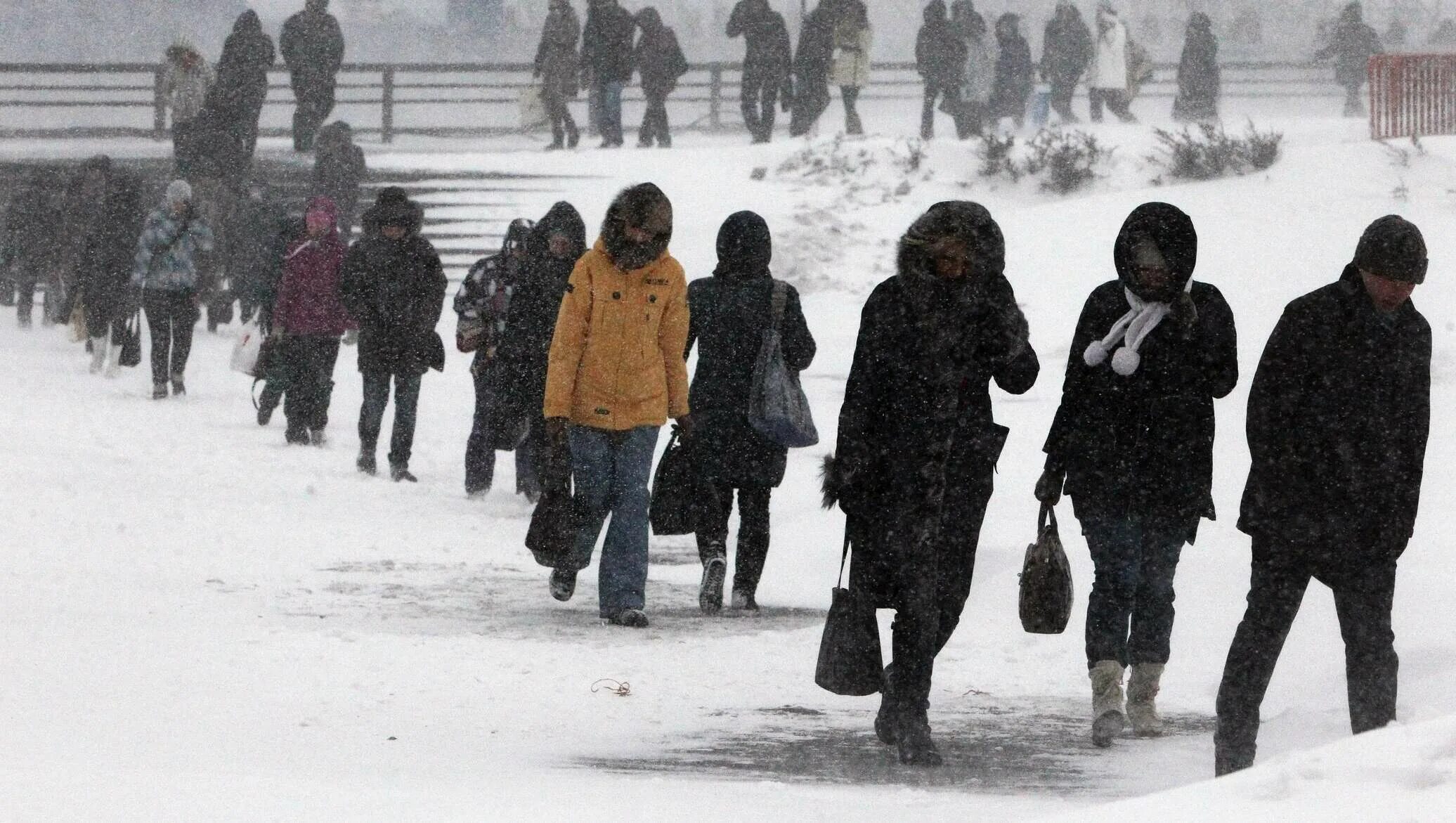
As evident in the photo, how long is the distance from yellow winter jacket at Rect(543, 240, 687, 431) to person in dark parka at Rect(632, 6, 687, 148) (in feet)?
62.7

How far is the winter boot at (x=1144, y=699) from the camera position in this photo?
666 cm

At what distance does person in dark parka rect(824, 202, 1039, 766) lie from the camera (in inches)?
244

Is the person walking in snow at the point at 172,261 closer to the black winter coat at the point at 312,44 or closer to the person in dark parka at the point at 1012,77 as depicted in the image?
the black winter coat at the point at 312,44

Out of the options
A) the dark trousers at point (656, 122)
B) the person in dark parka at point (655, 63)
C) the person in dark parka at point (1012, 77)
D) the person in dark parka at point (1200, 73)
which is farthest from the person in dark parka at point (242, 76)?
the person in dark parka at point (1200, 73)

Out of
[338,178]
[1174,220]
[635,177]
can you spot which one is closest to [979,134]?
[635,177]

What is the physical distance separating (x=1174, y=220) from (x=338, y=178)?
19.4 m

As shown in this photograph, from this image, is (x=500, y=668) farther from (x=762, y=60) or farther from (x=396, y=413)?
(x=762, y=60)

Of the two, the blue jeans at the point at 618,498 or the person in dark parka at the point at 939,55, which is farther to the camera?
the person in dark parka at the point at 939,55

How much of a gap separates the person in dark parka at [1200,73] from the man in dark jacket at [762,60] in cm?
661

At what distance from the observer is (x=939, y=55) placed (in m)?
28.2

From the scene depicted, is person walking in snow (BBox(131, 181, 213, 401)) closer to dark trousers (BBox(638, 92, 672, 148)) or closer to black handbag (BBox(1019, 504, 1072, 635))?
black handbag (BBox(1019, 504, 1072, 635))

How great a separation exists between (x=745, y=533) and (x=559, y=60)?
20.4 meters

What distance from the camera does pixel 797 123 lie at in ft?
92.5

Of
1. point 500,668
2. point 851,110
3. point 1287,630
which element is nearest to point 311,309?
point 500,668
